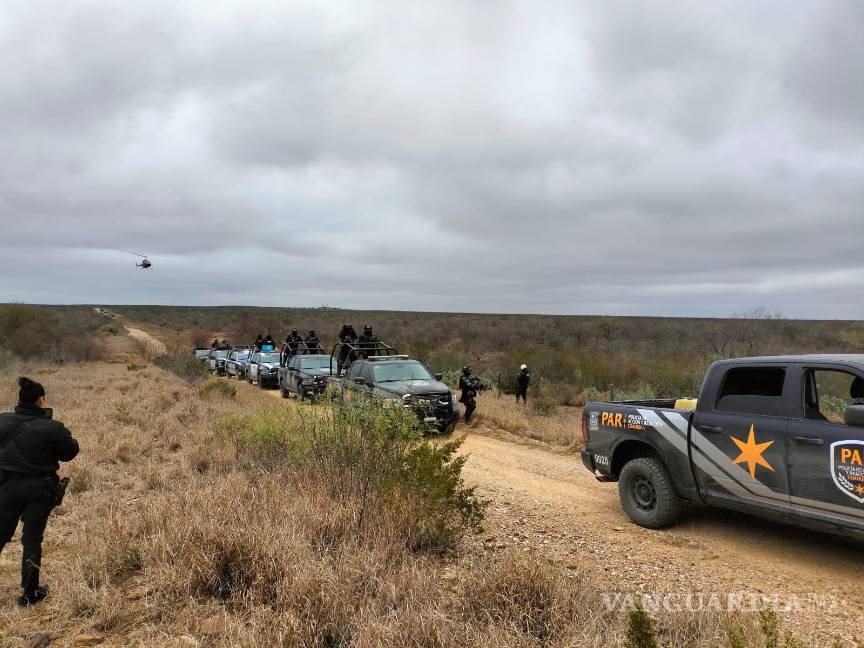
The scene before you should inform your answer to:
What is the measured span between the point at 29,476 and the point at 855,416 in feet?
21.0

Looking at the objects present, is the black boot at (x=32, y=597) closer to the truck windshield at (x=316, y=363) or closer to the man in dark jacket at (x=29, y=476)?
the man in dark jacket at (x=29, y=476)

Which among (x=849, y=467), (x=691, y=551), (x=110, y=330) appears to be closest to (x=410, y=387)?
(x=691, y=551)

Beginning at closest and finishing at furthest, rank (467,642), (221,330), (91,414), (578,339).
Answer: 1. (467,642)
2. (91,414)
3. (578,339)
4. (221,330)

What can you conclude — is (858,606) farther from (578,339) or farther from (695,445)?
(578,339)

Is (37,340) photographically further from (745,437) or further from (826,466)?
(826,466)

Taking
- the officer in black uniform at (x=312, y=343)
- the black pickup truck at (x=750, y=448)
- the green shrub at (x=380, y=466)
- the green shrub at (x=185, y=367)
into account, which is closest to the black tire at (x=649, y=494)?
the black pickup truck at (x=750, y=448)

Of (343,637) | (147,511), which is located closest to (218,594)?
(343,637)

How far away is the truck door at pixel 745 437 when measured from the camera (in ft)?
16.3

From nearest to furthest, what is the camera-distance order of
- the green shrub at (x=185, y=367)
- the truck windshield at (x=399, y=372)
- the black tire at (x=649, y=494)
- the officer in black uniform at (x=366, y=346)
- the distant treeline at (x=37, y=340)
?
the black tire at (x=649, y=494) < the truck windshield at (x=399, y=372) < the officer in black uniform at (x=366, y=346) < the green shrub at (x=185, y=367) < the distant treeline at (x=37, y=340)

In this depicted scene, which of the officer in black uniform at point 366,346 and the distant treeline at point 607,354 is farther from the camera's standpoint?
the distant treeline at point 607,354

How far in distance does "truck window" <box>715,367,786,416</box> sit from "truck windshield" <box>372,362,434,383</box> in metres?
8.05

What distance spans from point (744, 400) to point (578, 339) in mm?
35676

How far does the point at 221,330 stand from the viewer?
63625mm
